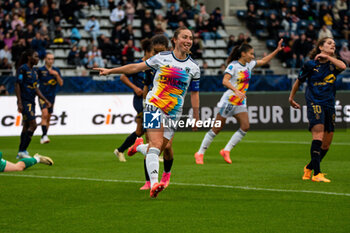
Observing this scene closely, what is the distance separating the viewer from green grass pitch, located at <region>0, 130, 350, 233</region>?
7.05 m

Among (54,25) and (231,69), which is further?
(54,25)

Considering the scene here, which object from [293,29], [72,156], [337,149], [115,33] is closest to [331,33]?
[293,29]

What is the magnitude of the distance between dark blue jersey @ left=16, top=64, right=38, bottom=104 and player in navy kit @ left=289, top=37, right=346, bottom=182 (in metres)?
6.02

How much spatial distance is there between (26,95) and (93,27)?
1395 cm

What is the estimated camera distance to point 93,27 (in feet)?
90.8

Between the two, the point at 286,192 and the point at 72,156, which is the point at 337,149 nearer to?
the point at 72,156

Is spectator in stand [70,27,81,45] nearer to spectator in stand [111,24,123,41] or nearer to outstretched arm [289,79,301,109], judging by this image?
spectator in stand [111,24,123,41]

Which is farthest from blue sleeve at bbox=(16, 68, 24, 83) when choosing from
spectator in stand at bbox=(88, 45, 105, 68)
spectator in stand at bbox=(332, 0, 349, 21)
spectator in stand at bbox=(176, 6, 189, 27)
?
spectator in stand at bbox=(332, 0, 349, 21)

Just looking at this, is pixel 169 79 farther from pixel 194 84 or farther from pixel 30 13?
pixel 30 13

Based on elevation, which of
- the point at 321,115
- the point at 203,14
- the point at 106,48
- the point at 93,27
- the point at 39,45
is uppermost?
the point at 321,115

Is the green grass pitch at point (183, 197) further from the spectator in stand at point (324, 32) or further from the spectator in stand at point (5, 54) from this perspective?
the spectator in stand at point (324, 32)

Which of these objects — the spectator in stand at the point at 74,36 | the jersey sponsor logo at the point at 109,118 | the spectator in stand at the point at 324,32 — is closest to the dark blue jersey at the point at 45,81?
the jersey sponsor logo at the point at 109,118

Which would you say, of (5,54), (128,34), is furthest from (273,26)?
(5,54)

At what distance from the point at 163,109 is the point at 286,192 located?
1996mm
